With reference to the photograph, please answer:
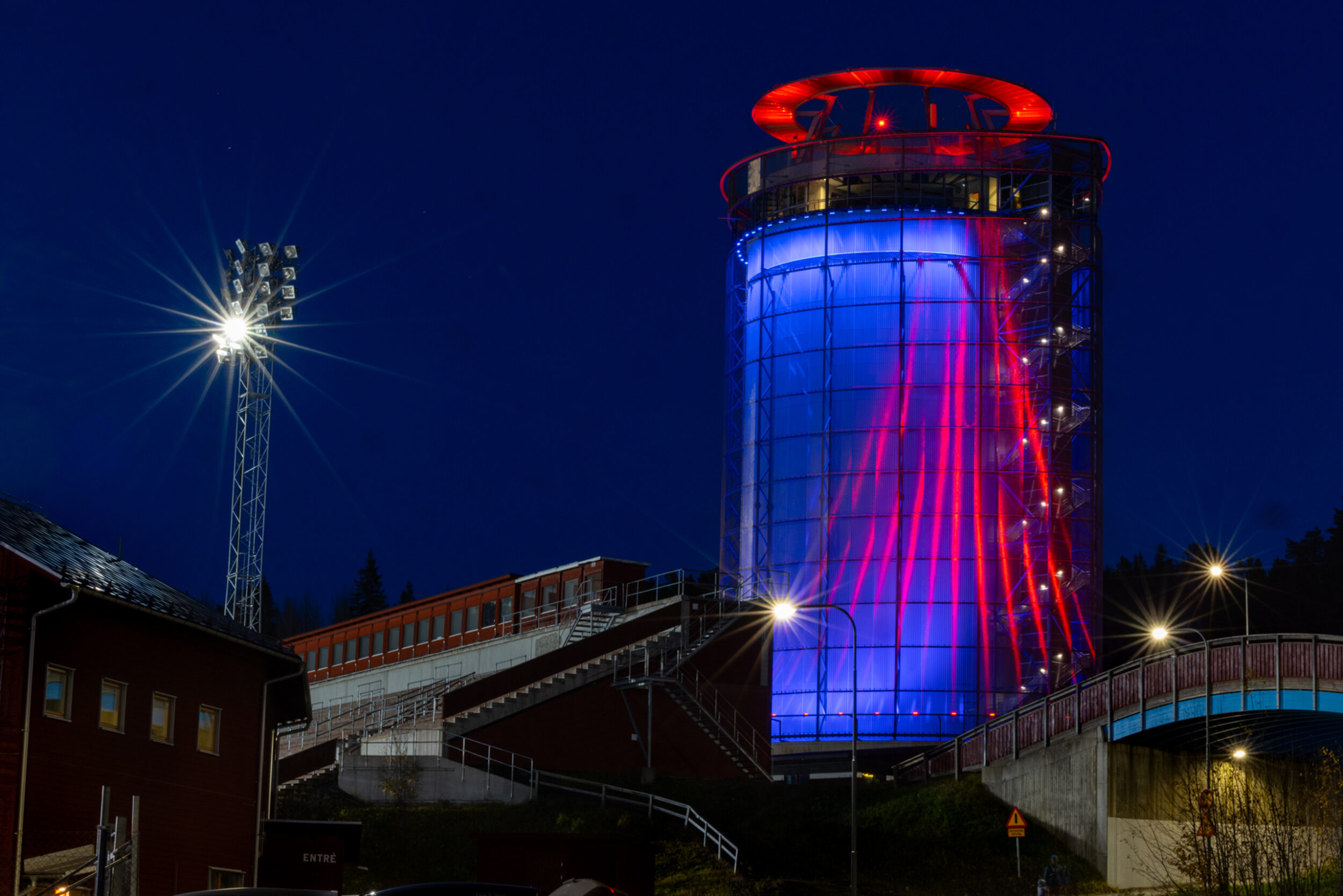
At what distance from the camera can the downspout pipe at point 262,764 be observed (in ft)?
114

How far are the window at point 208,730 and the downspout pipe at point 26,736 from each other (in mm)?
5760

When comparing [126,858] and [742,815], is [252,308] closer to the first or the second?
[742,815]

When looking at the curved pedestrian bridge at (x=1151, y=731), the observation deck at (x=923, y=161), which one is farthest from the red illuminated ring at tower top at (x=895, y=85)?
the curved pedestrian bridge at (x=1151, y=731)

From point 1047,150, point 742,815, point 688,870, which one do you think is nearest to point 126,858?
point 688,870

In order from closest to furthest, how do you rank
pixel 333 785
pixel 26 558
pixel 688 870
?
1. pixel 26 558
2. pixel 688 870
3. pixel 333 785

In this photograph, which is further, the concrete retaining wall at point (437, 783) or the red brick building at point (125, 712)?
the concrete retaining wall at point (437, 783)

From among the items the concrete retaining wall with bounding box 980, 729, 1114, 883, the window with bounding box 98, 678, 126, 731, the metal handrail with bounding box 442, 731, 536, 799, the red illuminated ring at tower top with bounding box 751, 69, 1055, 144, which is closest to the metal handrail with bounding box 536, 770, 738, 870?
the metal handrail with bounding box 442, 731, 536, 799

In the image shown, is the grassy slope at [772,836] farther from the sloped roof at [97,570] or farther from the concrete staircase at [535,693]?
the sloped roof at [97,570]

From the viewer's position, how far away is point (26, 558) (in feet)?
89.1

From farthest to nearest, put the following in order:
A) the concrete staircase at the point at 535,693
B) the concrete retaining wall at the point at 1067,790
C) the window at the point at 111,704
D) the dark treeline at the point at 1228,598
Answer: the dark treeline at the point at 1228,598 < the concrete staircase at the point at 535,693 < the concrete retaining wall at the point at 1067,790 < the window at the point at 111,704

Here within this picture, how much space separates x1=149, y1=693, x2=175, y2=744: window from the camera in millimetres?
31062

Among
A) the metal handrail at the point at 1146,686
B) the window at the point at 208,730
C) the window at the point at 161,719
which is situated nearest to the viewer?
the window at the point at 161,719

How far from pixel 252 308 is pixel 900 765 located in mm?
26181

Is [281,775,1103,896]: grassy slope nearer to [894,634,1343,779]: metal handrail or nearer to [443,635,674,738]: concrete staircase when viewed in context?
[894,634,1343,779]: metal handrail
